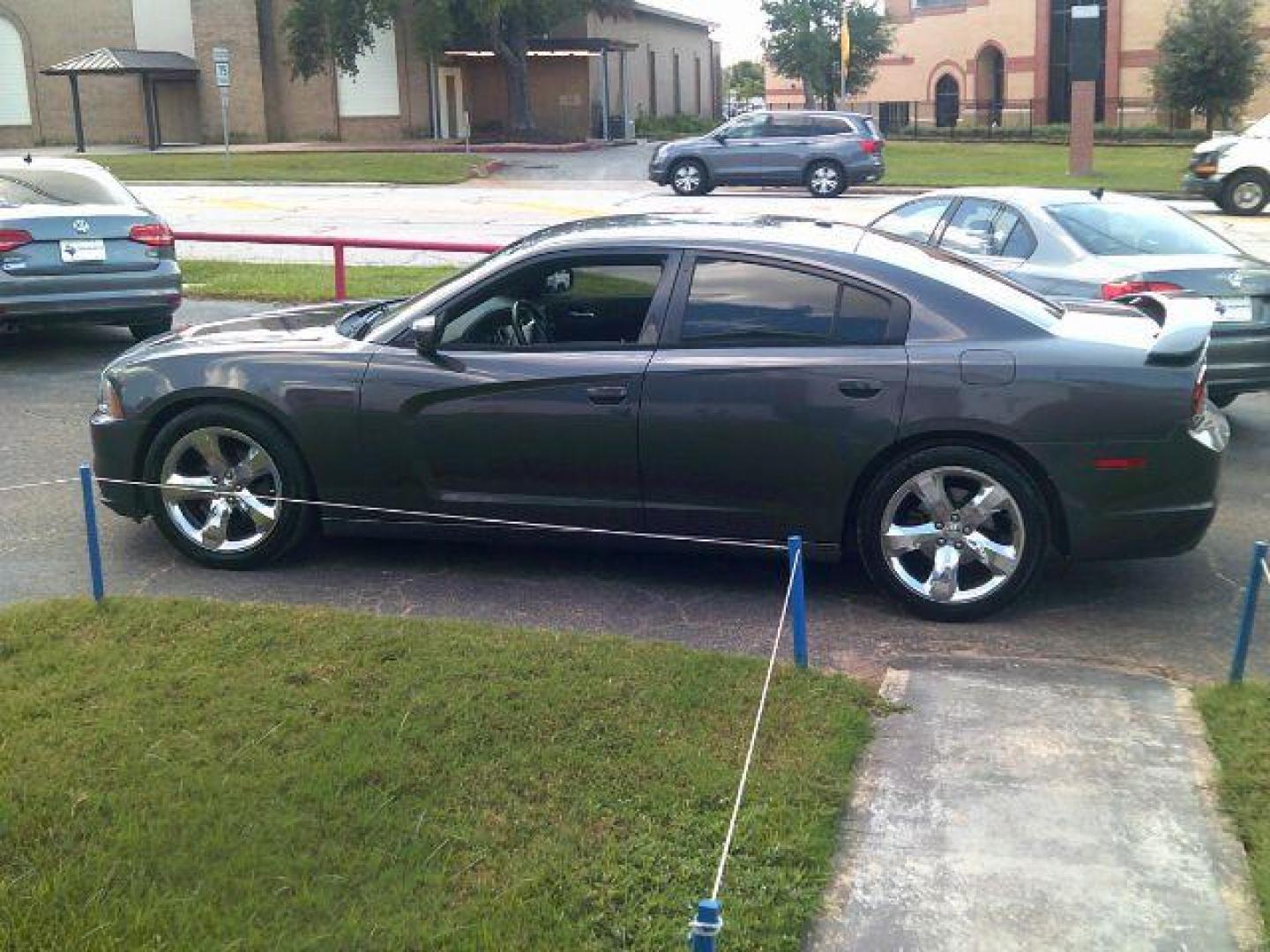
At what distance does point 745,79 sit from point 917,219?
11030 centimetres

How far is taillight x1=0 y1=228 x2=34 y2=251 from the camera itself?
417 inches

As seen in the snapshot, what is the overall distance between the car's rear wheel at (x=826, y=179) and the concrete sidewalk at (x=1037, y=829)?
87.1 ft

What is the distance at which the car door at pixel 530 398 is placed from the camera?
5.87 meters

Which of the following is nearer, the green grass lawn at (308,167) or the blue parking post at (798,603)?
the blue parking post at (798,603)

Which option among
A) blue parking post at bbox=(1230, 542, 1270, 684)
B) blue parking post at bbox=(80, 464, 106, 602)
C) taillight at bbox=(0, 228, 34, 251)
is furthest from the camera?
taillight at bbox=(0, 228, 34, 251)

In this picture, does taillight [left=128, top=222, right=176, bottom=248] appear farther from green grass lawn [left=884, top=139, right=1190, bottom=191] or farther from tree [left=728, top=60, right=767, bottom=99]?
tree [left=728, top=60, right=767, bottom=99]

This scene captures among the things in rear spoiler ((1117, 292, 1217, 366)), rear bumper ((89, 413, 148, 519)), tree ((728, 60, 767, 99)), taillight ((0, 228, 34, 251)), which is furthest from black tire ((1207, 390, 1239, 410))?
tree ((728, 60, 767, 99))

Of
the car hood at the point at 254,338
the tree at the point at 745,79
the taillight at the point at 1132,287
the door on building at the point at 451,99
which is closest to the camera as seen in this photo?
the car hood at the point at 254,338

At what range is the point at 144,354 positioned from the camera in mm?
6430

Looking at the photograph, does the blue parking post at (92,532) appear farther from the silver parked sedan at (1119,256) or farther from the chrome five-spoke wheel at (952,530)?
the silver parked sedan at (1119,256)

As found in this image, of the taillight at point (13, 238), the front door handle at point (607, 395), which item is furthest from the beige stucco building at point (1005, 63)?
the front door handle at point (607, 395)

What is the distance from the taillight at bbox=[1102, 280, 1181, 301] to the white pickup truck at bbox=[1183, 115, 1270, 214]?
19.0 metres

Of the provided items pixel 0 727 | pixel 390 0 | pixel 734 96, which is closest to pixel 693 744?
pixel 0 727

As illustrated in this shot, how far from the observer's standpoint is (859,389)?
5.62 metres
